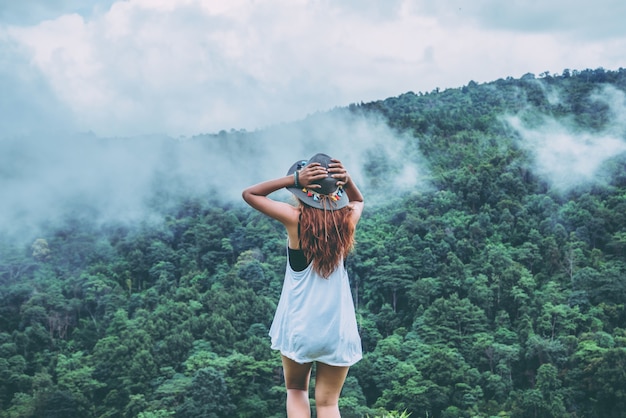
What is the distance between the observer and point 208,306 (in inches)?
822

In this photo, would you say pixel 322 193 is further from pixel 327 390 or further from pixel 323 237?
pixel 327 390

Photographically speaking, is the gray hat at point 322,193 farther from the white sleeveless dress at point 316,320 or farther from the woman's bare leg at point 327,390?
the woman's bare leg at point 327,390

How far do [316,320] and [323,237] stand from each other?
19 cm

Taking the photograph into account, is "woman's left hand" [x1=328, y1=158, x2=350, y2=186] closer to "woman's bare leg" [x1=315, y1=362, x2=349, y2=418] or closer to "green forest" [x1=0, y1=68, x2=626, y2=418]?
"woman's bare leg" [x1=315, y1=362, x2=349, y2=418]

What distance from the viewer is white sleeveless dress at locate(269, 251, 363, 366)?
1.48 meters

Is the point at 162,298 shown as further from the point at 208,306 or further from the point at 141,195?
the point at 141,195

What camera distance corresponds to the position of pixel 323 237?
146 centimetres

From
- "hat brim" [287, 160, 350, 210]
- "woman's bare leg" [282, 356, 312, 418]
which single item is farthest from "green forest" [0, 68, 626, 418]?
"hat brim" [287, 160, 350, 210]

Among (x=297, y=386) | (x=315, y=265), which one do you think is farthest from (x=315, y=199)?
(x=297, y=386)

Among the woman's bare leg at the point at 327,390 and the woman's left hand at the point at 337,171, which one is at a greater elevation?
the woman's left hand at the point at 337,171

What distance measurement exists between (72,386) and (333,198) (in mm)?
16694

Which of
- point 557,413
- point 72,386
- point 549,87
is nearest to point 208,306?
point 72,386

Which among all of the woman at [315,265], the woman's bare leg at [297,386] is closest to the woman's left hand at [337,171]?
the woman at [315,265]

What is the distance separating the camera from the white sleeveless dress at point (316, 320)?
1.48 metres
